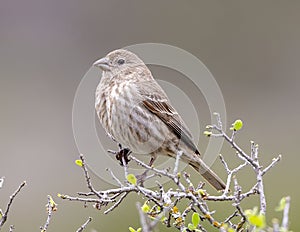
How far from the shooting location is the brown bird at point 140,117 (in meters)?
6.08

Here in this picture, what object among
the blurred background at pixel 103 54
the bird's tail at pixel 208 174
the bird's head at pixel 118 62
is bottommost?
the bird's tail at pixel 208 174

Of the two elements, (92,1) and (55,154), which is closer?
(55,154)

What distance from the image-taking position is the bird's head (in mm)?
6574

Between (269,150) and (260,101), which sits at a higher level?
(260,101)

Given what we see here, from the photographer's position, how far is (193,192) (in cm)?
432

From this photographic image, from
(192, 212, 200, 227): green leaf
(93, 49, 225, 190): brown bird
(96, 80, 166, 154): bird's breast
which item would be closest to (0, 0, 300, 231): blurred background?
(93, 49, 225, 190): brown bird

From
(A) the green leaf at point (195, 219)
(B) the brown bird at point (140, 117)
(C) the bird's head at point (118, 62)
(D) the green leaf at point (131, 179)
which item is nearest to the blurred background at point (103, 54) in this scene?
(C) the bird's head at point (118, 62)

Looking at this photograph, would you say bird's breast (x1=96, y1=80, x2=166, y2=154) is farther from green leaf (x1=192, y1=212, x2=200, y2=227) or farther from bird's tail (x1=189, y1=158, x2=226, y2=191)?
green leaf (x1=192, y1=212, x2=200, y2=227)

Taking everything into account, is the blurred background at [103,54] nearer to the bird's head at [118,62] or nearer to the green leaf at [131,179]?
the bird's head at [118,62]

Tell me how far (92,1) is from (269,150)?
22.0 ft

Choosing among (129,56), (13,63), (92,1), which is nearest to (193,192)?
(129,56)

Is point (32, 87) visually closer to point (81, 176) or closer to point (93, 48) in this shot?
point (93, 48)

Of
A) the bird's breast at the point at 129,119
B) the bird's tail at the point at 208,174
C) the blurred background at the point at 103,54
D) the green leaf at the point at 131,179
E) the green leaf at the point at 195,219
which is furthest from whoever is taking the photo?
the blurred background at the point at 103,54

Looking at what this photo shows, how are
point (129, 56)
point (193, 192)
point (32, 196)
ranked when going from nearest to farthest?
point (193, 192)
point (129, 56)
point (32, 196)
